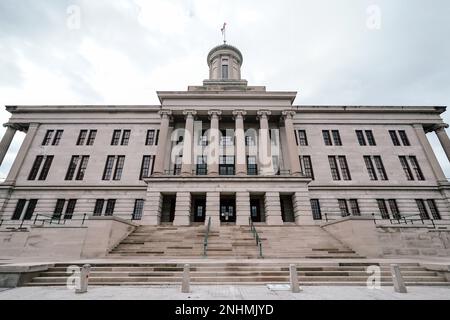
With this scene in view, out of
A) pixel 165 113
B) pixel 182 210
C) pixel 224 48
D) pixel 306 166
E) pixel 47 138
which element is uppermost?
pixel 224 48

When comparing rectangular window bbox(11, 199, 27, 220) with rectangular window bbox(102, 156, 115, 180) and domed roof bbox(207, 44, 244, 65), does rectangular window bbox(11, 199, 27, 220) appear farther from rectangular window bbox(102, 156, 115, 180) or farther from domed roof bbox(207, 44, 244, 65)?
domed roof bbox(207, 44, 244, 65)

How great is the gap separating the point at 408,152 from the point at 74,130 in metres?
45.0

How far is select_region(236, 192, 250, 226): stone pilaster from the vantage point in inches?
750

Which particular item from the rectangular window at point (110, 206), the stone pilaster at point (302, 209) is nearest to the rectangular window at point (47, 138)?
the rectangular window at point (110, 206)

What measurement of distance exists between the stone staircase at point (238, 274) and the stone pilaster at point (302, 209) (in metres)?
9.97

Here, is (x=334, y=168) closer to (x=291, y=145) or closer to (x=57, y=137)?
(x=291, y=145)

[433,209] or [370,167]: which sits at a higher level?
[370,167]

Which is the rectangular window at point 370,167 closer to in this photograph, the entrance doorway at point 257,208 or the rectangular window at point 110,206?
the entrance doorway at point 257,208

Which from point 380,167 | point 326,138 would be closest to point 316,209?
point 326,138

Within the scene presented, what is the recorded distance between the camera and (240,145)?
75.4ft

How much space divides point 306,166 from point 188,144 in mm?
14973

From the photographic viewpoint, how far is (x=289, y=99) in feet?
83.6
